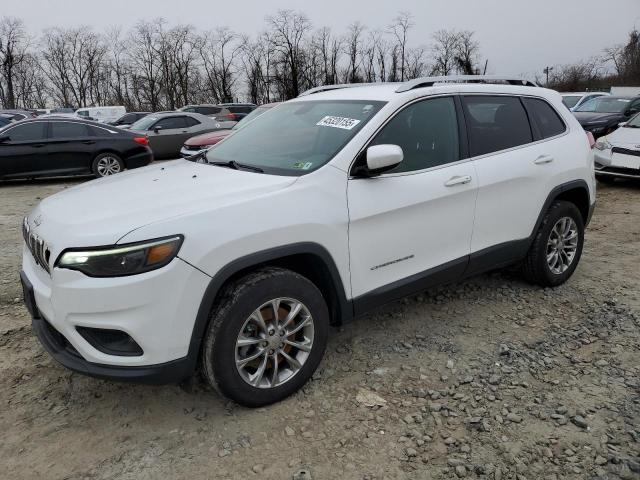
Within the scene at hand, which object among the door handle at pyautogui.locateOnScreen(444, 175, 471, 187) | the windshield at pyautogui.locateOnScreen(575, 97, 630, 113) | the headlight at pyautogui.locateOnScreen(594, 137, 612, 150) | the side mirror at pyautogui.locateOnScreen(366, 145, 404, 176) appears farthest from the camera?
the windshield at pyautogui.locateOnScreen(575, 97, 630, 113)

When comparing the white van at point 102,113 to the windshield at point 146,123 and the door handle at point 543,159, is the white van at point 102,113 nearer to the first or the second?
the windshield at point 146,123

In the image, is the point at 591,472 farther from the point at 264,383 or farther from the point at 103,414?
the point at 103,414

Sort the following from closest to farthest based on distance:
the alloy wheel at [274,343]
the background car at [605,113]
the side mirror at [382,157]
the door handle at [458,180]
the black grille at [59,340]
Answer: the black grille at [59,340] → the alloy wheel at [274,343] → the side mirror at [382,157] → the door handle at [458,180] → the background car at [605,113]

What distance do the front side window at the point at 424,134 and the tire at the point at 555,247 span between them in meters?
1.19

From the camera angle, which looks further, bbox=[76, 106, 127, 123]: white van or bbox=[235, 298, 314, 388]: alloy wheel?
bbox=[76, 106, 127, 123]: white van

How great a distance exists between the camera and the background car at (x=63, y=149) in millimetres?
10641

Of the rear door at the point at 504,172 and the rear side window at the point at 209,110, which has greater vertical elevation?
the rear side window at the point at 209,110

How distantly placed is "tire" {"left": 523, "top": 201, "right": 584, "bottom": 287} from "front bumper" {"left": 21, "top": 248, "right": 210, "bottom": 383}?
2864 millimetres

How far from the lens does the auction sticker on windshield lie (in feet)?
10.6

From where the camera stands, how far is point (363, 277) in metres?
3.07

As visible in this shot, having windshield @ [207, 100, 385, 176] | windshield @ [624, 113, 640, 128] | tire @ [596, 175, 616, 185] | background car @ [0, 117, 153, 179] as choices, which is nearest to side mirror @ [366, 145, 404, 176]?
windshield @ [207, 100, 385, 176]

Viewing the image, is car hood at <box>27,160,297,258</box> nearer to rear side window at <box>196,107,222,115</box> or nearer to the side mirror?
the side mirror

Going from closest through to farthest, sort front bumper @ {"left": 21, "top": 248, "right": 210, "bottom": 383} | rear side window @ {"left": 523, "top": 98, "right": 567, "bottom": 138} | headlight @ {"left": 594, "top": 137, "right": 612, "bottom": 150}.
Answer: front bumper @ {"left": 21, "top": 248, "right": 210, "bottom": 383} < rear side window @ {"left": 523, "top": 98, "right": 567, "bottom": 138} < headlight @ {"left": 594, "top": 137, "right": 612, "bottom": 150}

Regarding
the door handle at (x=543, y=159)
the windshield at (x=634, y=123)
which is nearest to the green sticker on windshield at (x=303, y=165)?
the door handle at (x=543, y=159)
